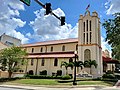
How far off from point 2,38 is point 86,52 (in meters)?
34.7

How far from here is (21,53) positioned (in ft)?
141

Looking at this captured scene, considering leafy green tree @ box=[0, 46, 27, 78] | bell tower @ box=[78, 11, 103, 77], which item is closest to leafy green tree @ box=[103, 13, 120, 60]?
bell tower @ box=[78, 11, 103, 77]

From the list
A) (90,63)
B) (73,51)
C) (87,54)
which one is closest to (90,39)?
(87,54)

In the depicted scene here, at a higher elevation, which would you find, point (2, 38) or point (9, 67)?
point (2, 38)

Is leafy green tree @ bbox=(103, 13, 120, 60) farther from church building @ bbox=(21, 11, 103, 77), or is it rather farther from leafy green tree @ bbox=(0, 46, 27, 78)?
leafy green tree @ bbox=(0, 46, 27, 78)

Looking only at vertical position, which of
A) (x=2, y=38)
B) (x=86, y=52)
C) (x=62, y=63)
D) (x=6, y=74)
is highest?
(x=2, y=38)

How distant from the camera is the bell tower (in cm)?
4345

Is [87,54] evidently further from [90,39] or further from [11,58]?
[11,58]

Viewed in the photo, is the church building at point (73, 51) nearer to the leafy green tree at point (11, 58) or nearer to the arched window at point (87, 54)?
the arched window at point (87, 54)

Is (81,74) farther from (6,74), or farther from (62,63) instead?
(6,74)

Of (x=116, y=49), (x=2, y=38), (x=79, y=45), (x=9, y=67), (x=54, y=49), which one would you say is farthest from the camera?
(x=2, y=38)

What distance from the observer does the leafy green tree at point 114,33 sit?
3859 centimetres

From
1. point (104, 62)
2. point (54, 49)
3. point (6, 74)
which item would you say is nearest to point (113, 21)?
point (104, 62)

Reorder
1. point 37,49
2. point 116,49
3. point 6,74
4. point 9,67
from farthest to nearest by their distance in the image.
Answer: point 37,49, point 6,74, point 9,67, point 116,49
